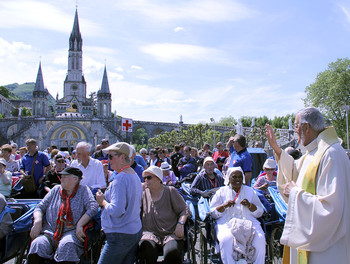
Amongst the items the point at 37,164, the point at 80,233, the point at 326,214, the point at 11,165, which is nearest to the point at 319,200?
the point at 326,214

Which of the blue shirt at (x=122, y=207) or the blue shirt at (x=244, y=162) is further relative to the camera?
the blue shirt at (x=244, y=162)

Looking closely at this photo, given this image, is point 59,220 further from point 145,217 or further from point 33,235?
point 145,217

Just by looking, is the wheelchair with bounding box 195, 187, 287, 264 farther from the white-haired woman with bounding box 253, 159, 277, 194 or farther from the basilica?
the basilica

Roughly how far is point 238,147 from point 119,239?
129 inches

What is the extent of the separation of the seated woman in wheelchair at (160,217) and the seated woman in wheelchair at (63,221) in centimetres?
74

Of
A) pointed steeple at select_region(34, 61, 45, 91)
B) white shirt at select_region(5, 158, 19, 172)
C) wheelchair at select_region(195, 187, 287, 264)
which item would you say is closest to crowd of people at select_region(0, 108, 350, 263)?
wheelchair at select_region(195, 187, 287, 264)

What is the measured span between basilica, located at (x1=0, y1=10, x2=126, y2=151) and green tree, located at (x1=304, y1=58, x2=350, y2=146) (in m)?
33.3

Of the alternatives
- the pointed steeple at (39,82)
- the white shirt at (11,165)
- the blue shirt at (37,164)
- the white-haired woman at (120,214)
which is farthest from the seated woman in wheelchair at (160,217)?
the pointed steeple at (39,82)

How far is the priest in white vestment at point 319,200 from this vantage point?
2469mm

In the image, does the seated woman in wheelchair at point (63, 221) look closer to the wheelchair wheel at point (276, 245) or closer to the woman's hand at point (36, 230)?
the woman's hand at point (36, 230)

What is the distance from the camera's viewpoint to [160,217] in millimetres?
4520

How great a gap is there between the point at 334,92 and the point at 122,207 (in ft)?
130

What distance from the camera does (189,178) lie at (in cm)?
690

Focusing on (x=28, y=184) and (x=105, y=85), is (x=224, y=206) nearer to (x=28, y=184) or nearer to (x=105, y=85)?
(x=28, y=184)
